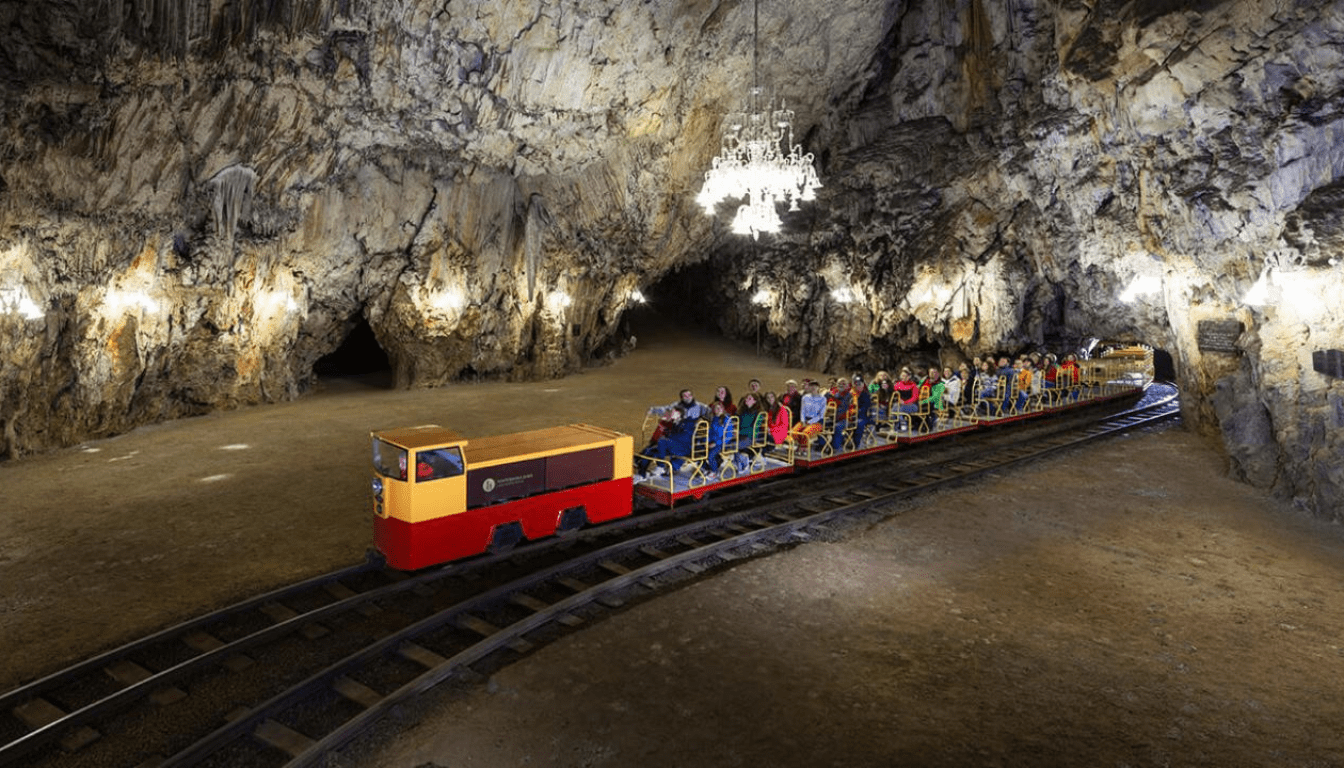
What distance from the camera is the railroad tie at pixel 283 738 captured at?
414 centimetres

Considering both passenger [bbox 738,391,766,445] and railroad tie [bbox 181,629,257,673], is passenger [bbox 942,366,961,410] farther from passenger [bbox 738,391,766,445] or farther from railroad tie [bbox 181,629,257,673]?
railroad tie [bbox 181,629,257,673]

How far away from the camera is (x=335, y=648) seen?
Result: 5.47 m

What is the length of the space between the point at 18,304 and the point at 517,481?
9939 millimetres

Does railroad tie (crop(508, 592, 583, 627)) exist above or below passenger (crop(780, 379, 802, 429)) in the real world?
below

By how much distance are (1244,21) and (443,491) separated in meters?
12.2

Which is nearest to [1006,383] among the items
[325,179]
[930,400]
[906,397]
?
[930,400]

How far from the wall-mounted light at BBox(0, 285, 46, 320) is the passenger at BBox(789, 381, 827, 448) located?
12.5 m

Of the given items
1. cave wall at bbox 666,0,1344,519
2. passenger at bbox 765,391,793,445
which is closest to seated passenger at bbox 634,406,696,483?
passenger at bbox 765,391,793,445

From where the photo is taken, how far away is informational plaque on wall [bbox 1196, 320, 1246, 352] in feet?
39.2

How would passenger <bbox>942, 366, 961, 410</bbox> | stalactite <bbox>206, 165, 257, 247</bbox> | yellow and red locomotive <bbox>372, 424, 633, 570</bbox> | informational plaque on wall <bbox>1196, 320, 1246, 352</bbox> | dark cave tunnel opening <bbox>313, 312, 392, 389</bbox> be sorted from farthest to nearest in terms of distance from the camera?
dark cave tunnel opening <bbox>313, 312, 392, 389</bbox>
stalactite <bbox>206, 165, 257, 247</bbox>
passenger <bbox>942, 366, 961, 410</bbox>
informational plaque on wall <bbox>1196, 320, 1246, 352</bbox>
yellow and red locomotive <bbox>372, 424, 633, 570</bbox>

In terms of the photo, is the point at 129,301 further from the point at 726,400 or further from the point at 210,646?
the point at 726,400

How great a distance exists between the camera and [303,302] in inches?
736

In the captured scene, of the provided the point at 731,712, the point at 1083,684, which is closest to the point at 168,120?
the point at 731,712

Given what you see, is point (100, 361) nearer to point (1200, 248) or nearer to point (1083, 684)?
point (1083, 684)
